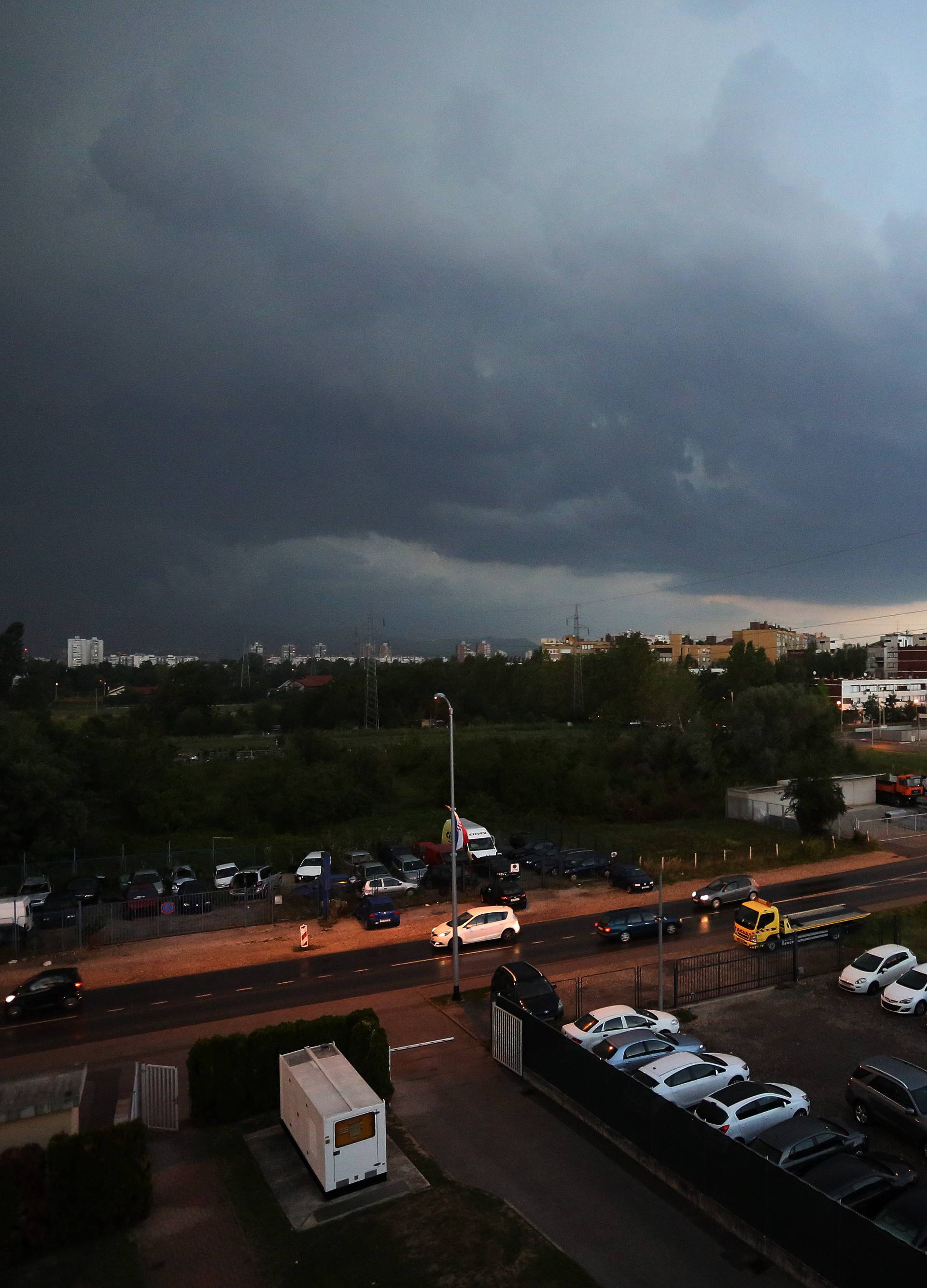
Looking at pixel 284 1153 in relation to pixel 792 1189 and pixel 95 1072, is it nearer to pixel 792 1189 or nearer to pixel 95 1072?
pixel 95 1072

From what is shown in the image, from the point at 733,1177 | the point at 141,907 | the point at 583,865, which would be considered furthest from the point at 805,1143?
the point at 141,907

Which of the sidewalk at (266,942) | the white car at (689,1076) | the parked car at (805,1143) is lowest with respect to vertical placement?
the sidewalk at (266,942)

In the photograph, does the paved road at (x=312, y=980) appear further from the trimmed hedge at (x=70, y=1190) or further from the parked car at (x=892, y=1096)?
the parked car at (x=892, y=1096)

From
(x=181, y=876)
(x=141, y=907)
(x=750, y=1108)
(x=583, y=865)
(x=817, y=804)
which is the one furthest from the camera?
(x=817, y=804)

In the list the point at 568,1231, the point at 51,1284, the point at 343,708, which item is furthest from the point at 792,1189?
the point at 343,708

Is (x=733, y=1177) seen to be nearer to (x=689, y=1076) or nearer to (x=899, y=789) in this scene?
(x=689, y=1076)

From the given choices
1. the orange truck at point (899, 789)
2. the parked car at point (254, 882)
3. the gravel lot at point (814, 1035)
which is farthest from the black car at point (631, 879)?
the orange truck at point (899, 789)

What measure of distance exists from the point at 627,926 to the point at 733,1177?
16280 millimetres

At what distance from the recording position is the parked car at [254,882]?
34219 millimetres

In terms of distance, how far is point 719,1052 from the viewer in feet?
63.0

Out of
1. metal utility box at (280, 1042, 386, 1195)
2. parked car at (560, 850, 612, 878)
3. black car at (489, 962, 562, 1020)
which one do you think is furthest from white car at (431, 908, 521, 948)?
metal utility box at (280, 1042, 386, 1195)

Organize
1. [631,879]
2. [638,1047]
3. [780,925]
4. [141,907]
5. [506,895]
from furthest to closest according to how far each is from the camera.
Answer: [631,879] < [506,895] < [141,907] < [780,925] < [638,1047]

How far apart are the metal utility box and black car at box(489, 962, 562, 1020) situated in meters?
6.77

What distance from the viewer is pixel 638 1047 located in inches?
705
